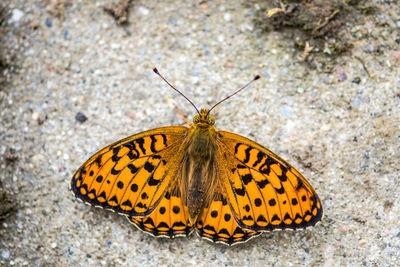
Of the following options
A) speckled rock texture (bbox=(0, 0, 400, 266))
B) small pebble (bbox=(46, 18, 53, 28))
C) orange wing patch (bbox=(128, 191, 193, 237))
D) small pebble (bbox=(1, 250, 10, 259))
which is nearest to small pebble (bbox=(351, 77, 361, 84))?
speckled rock texture (bbox=(0, 0, 400, 266))

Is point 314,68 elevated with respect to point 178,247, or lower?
elevated

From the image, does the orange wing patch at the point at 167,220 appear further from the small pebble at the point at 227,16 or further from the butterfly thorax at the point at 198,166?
the small pebble at the point at 227,16

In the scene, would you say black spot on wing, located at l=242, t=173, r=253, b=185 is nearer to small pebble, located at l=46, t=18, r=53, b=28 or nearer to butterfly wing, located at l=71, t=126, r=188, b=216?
butterfly wing, located at l=71, t=126, r=188, b=216

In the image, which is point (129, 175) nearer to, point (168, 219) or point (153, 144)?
point (153, 144)

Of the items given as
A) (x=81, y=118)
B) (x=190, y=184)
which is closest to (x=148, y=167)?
(x=190, y=184)

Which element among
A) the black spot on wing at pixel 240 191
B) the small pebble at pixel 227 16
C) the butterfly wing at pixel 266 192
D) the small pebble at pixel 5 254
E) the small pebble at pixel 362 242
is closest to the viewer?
the butterfly wing at pixel 266 192

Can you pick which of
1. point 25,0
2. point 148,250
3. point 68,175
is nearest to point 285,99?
point 148,250

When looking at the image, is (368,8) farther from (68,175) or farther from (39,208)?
(39,208)

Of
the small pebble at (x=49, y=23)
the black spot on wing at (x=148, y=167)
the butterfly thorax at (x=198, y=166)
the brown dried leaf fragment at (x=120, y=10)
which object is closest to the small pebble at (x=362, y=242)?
the butterfly thorax at (x=198, y=166)
